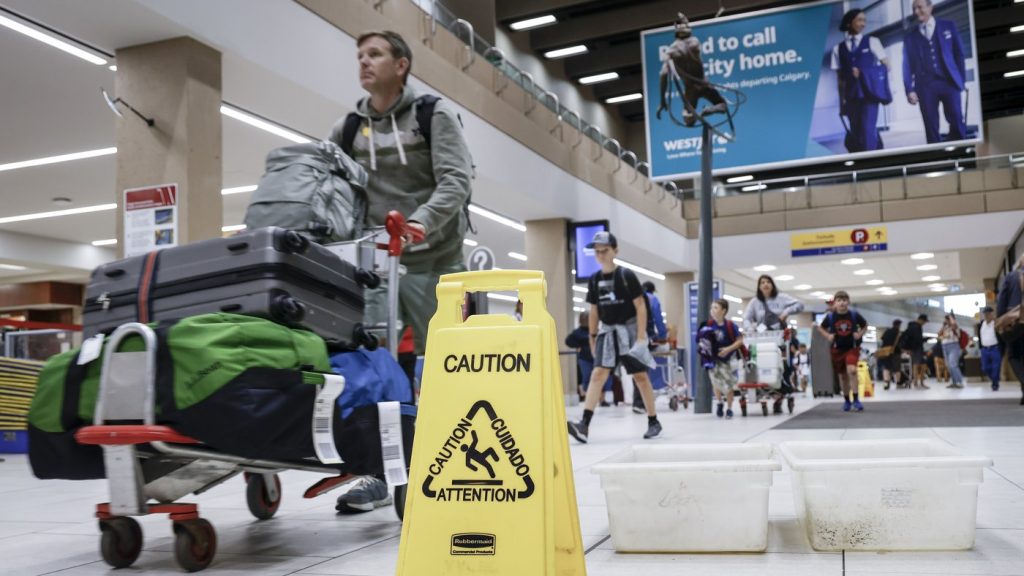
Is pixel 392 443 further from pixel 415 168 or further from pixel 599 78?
pixel 599 78

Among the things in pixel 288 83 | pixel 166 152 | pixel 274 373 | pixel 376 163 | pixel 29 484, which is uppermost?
Answer: pixel 288 83

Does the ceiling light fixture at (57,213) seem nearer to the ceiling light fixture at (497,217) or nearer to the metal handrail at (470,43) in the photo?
the ceiling light fixture at (497,217)

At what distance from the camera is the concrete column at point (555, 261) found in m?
15.5

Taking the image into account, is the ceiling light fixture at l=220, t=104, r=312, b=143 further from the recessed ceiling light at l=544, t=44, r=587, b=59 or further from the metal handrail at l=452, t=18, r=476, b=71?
the recessed ceiling light at l=544, t=44, r=587, b=59

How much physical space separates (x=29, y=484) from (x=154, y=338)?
11.2 feet

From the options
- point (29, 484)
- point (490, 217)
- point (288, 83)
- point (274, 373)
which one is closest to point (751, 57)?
point (490, 217)

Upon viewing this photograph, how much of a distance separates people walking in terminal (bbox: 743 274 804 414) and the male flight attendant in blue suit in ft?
10.9

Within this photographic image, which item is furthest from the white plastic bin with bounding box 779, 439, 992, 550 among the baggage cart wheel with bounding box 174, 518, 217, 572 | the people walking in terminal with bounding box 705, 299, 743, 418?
the people walking in terminal with bounding box 705, 299, 743, 418

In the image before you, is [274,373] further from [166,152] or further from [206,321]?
[166,152]

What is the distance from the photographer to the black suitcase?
2.56 meters

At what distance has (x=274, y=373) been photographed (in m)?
2.37

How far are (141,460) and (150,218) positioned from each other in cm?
485

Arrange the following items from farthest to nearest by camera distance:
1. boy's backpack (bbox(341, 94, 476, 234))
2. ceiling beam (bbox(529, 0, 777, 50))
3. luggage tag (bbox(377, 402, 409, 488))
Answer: ceiling beam (bbox(529, 0, 777, 50)) → boy's backpack (bbox(341, 94, 476, 234)) → luggage tag (bbox(377, 402, 409, 488))

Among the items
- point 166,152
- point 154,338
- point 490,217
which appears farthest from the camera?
point 490,217
